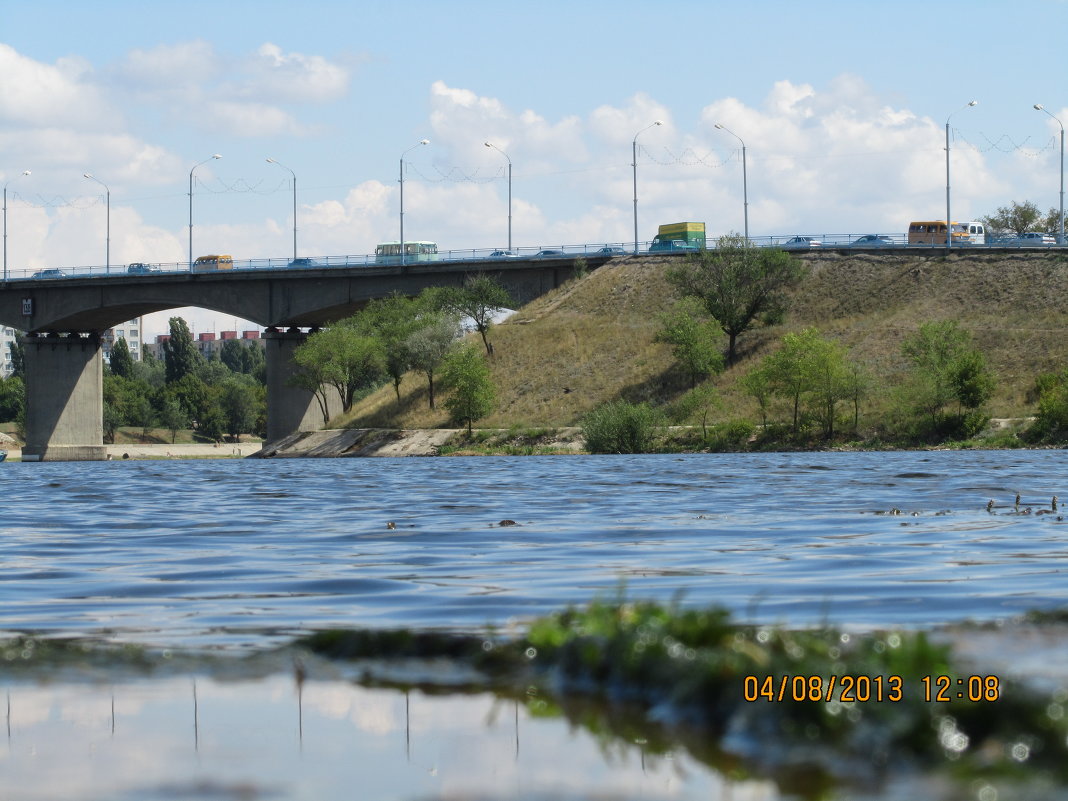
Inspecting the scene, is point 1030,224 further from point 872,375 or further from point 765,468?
point 765,468

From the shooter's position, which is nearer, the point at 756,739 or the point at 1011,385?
the point at 756,739

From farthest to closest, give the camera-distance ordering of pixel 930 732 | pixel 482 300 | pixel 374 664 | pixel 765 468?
pixel 482 300
pixel 765 468
pixel 374 664
pixel 930 732

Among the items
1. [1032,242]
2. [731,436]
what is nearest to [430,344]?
[731,436]

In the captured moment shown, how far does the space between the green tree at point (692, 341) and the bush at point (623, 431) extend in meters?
12.6

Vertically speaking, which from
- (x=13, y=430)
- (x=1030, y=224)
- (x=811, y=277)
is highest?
(x=1030, y=224)

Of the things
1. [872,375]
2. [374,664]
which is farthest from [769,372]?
[374,664]

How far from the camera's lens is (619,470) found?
162 feet

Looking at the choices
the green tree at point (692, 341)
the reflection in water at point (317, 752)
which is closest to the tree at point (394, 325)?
the green tree at point (692, 341)

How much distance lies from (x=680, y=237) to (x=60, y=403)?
56.2 metres

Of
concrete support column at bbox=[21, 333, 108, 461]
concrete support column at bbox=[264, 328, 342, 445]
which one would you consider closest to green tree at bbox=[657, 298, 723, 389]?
concrete support column at bbox=[264, 328, 342, 445]

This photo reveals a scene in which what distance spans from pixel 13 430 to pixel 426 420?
102m

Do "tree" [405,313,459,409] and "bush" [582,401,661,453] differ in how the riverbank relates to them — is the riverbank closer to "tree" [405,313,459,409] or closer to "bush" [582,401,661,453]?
"tree" [405,313,459,409]

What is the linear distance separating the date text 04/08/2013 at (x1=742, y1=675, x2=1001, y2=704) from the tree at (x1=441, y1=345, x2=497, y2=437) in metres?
85.7

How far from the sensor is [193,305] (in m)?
114
